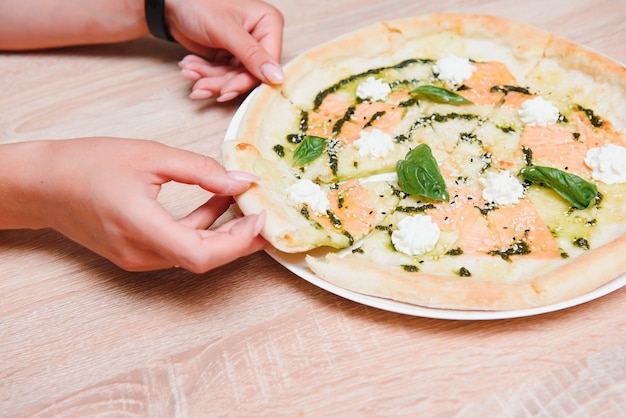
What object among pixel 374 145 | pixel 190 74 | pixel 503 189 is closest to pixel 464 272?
pixel 503 189

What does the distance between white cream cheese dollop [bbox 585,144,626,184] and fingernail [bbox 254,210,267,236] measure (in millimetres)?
1536

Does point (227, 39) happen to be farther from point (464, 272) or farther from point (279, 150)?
point (464, 272)

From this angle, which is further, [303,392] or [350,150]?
[350,150]

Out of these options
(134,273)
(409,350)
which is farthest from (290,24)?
(409,350)

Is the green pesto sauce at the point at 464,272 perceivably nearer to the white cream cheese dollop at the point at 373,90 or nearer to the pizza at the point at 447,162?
the pizza at the point at 447,162

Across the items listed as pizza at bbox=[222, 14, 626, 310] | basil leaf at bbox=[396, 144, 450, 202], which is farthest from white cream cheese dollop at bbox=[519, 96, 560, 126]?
basil leaf at bbox=[396, 144, 450, 202]

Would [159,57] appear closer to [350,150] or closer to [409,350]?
[350,150]

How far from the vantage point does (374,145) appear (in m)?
2.95

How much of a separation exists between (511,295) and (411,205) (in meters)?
0.69

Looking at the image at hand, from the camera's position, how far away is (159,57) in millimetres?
3939

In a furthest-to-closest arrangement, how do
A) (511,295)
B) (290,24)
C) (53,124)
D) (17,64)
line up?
(290,24) < (17,64) < (53,124) < (511,295)

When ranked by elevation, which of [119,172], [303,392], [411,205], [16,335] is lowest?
[16,335]

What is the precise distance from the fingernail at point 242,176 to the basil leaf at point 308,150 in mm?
474

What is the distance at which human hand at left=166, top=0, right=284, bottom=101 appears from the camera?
3.27m
